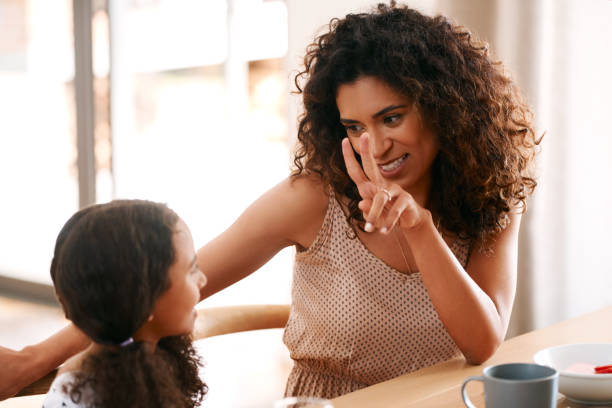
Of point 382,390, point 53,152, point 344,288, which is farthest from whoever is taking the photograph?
point 53,152

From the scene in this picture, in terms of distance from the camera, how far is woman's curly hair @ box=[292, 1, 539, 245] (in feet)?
4.69

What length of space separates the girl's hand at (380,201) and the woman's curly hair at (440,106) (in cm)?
20

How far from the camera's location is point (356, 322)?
1438 mm

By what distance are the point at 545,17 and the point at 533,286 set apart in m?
1.04

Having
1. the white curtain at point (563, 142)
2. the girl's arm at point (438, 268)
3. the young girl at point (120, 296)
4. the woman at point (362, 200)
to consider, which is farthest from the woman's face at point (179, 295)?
the white curtain at point (563, 142)

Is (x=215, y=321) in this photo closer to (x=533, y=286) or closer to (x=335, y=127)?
(x=335, y=127)

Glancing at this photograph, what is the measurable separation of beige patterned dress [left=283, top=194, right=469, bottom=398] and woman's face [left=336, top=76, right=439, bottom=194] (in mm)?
160

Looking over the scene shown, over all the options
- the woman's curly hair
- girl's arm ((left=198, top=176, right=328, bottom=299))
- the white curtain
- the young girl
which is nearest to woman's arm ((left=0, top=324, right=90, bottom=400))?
the young girl

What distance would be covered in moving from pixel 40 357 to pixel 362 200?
0.64m

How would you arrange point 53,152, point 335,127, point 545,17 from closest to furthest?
point 335,127 < point 545,17 < point 53,152

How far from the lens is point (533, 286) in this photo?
2791mm

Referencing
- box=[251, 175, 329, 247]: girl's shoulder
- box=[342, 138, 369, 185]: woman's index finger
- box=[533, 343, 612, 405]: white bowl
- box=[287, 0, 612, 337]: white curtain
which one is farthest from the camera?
box=[287, 0, 612, 337]: white curtain

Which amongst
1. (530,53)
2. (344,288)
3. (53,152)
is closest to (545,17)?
(530,53)

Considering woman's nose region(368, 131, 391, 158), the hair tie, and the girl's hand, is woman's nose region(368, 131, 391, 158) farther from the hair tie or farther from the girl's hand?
the hair tie
